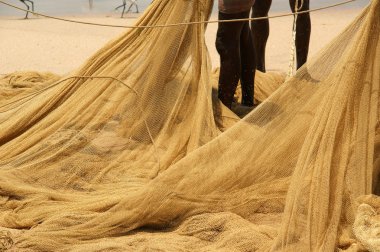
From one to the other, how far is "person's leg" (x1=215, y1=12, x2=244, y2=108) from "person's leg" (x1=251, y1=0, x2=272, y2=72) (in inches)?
43.8

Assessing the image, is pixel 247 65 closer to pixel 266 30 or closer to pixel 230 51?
pixel 230 51

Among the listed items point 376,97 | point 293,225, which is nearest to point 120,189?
point 293,225

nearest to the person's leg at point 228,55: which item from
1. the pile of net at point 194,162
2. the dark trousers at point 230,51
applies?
the dark trousers at point 230,51

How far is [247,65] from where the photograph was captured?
219 inches

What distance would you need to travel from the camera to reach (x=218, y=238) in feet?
11.3

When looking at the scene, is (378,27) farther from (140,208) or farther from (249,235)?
(140,208)

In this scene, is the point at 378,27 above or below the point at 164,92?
above

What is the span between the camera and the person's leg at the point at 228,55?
16.5 ft

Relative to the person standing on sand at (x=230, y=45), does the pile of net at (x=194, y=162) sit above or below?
below

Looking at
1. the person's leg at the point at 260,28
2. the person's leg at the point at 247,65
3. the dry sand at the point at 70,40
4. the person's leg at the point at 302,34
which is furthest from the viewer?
the dry sand at the point at 70,40

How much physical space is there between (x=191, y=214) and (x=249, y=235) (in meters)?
0.36

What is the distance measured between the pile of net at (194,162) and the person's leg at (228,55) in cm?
28

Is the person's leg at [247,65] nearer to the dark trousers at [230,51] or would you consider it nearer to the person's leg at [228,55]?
the dark trousers at [230,51]

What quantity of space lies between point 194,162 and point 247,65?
200cm
